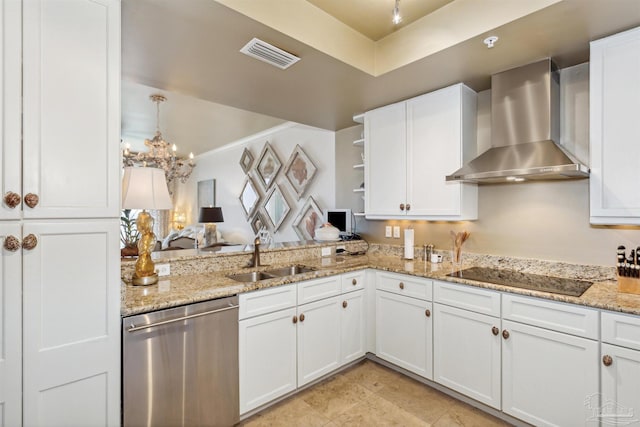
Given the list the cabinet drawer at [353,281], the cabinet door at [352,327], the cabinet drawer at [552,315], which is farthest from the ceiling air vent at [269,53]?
the cabinet drawer at [552,315]

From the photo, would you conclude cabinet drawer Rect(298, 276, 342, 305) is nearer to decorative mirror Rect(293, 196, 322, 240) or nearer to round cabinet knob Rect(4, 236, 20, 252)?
round cabinet knob Rect(4, 236, 20, 252)

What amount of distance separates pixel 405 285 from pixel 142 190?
6.48ft

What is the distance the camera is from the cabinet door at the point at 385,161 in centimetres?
293

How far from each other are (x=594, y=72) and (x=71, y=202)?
2.93 metres

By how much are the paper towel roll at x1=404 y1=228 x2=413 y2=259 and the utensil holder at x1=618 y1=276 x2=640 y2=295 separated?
4.84 feet

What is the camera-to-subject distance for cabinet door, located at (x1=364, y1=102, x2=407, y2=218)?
2930 mm

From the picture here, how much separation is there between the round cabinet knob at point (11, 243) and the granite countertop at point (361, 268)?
50 cm

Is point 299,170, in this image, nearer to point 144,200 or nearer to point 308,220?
point 308,220

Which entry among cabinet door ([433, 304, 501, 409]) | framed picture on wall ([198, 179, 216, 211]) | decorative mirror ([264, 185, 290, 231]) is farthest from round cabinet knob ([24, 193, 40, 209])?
Answer: framed picture on wall ([198, 179, 216, 211])

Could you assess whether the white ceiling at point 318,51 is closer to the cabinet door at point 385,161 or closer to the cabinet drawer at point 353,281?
the cabinet door at point 385,161

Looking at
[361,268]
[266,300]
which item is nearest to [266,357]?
[266,300]

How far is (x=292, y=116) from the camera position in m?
3.37

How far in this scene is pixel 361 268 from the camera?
2727 millimetres

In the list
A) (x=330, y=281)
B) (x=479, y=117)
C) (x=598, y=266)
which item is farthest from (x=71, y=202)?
(x=598, y=266)
